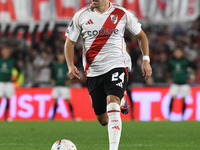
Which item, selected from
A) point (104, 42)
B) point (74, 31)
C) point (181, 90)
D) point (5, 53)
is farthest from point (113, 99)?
point (5, 53)

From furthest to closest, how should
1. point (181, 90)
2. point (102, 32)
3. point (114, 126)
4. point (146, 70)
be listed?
1. point (181, 90)
2. point (102, 32)
3. point (146, 70)
4. point (114, 126)

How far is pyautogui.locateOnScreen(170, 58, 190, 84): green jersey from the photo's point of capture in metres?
12.4

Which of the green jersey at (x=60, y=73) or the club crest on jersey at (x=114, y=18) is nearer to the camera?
the club crest on jersey at (x=114, y=18)

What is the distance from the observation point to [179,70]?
12414 mm

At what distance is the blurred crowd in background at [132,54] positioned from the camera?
44.2ft

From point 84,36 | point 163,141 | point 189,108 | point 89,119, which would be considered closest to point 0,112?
point 89,119

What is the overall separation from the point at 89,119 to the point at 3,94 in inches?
106

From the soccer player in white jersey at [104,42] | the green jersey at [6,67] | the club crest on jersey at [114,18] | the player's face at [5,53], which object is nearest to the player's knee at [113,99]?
the soccer player in white jersey at [104,42]

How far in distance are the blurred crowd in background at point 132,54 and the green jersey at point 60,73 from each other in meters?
0.46

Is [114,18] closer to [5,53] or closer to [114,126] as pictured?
[114,126]

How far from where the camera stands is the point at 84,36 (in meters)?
5.45

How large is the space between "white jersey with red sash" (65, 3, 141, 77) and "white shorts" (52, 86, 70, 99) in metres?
7.77

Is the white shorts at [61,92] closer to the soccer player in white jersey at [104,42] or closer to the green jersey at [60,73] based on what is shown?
the green jersey at [60,73]

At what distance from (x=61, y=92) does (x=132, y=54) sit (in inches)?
105
